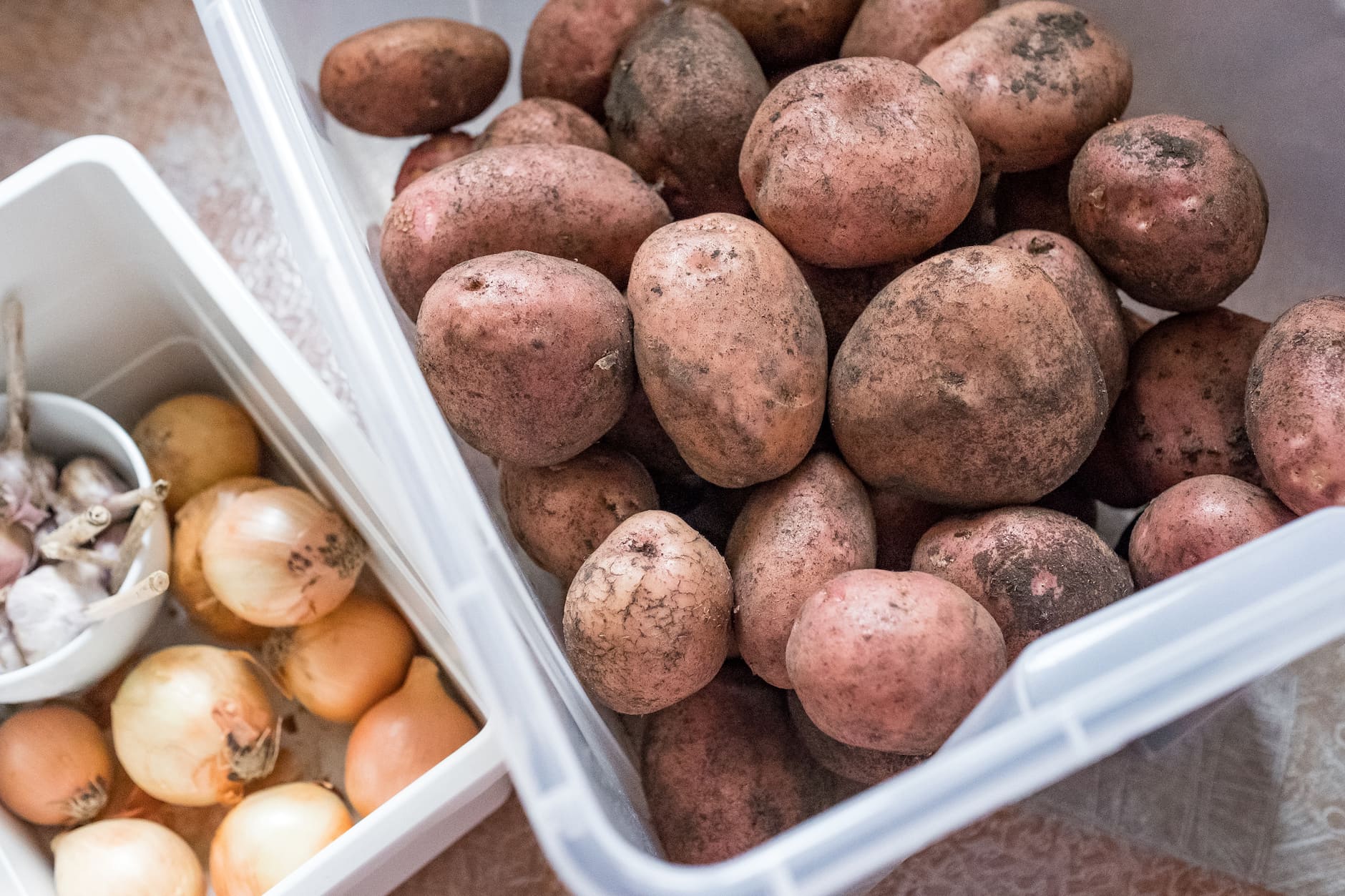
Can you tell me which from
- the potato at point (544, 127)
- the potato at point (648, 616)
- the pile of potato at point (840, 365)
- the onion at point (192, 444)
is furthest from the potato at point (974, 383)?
the onion at point (192, 444)

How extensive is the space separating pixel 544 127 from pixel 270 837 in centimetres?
49

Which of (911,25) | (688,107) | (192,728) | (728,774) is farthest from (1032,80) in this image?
(192,728)

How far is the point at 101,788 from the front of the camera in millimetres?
697

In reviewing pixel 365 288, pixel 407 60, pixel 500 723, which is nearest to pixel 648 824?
pixel 500 723

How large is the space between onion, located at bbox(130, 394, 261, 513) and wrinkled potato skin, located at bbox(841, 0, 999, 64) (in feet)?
1.75

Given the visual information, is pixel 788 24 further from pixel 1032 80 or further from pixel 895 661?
pixel 895 661

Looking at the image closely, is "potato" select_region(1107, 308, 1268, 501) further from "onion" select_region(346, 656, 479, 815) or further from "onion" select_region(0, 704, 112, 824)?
"onion" select_region(0, 704, 112, 824)

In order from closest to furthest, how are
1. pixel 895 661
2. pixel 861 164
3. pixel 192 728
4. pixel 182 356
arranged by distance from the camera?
1. pixel 895 661
2. pixel 861 164
3. pixel 192 728
4. pixel 182 356

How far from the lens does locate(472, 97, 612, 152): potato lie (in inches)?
26.8

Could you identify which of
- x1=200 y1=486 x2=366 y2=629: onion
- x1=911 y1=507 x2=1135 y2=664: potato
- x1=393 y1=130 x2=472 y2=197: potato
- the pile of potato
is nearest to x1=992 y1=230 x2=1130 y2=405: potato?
the pile of potato

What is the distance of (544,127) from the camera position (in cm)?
68

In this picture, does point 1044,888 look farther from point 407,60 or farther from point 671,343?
point 407,60

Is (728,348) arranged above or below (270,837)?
above

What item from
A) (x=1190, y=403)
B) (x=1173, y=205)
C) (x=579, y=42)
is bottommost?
(x=1190, y=403)
